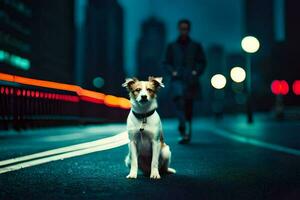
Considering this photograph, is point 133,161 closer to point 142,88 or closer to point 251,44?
point 142,88

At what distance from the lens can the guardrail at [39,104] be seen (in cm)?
1545

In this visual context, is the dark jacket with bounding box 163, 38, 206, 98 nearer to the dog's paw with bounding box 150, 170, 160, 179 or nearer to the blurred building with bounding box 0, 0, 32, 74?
the dog's paw with bounding box 150, 170, 160, 179

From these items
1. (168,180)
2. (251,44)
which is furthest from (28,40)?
(168,180)

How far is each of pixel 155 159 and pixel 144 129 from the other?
0.32 meters

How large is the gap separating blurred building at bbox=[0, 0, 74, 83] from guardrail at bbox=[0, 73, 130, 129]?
4049 inches

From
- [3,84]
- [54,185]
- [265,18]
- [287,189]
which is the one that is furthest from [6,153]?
[265,18]

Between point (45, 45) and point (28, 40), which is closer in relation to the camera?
point (28, 40)

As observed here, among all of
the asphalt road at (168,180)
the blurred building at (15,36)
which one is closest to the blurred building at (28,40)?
the blurred building at (15,36)

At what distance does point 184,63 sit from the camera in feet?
35.4

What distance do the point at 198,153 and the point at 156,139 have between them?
3.17 metres

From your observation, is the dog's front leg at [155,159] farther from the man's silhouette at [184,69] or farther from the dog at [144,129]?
the man's silhouette at [184,69]

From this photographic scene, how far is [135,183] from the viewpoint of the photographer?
16.0ft

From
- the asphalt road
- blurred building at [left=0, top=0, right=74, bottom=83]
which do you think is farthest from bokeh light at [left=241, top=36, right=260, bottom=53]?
blurred building at [left=0, top=0, right=74, bottom=83]

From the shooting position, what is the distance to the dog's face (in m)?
5.26
